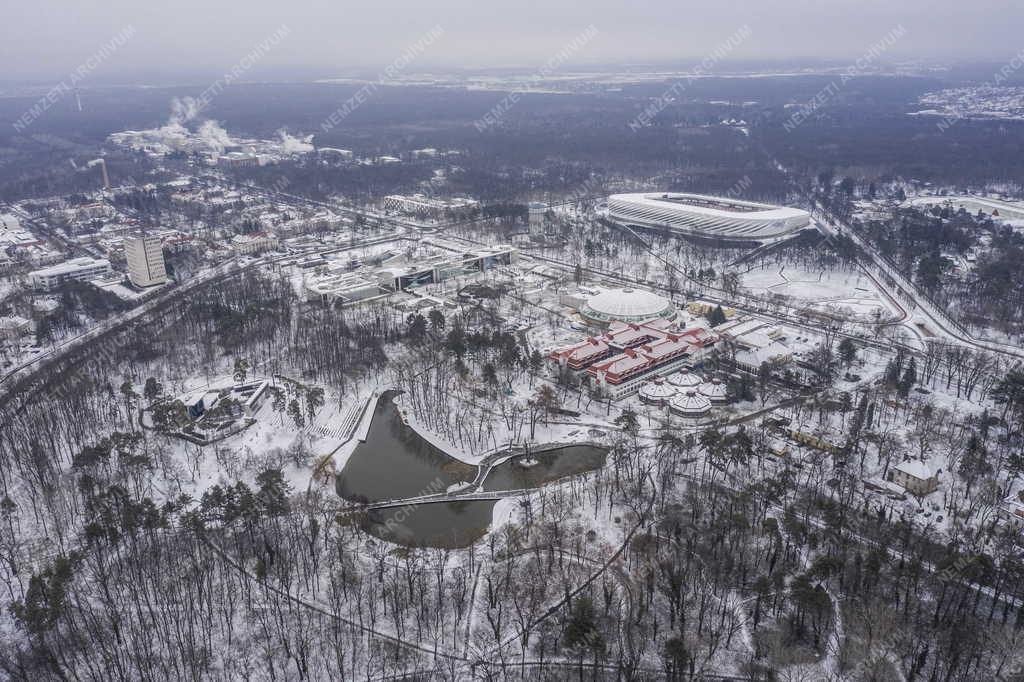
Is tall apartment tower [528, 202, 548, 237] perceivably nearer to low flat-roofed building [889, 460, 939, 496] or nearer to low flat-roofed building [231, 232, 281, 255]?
low flat-roofed building [231, 232, 281, 255]

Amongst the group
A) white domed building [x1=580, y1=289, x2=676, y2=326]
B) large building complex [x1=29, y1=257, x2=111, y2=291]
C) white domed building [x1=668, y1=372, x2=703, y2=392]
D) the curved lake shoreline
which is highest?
large building complex [x1=29, y1=257, x2=111, y2=291]

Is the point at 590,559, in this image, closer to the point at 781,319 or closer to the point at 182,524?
the point at 182,524

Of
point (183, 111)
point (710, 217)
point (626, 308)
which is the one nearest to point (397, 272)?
point (626, 308)

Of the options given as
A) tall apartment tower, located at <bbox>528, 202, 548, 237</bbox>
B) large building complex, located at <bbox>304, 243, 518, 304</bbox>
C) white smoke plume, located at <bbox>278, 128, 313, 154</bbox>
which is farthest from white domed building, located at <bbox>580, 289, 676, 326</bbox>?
white smoke plume, located at <bbox>278, 128, 313, 154</bbox>

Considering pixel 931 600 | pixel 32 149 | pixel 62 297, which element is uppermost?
pixel 32 149

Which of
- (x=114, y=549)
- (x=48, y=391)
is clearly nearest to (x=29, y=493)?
(x=114, y=549)

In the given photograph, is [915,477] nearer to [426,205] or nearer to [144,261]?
[144,261]

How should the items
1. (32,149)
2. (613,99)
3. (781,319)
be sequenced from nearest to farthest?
(781,319) → (32,149) → (613,99)

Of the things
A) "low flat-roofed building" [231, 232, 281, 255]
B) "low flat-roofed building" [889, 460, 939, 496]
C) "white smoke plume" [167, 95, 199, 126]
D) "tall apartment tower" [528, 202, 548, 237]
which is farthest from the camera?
"white smoke plume" [167, 95, 199, 126]
